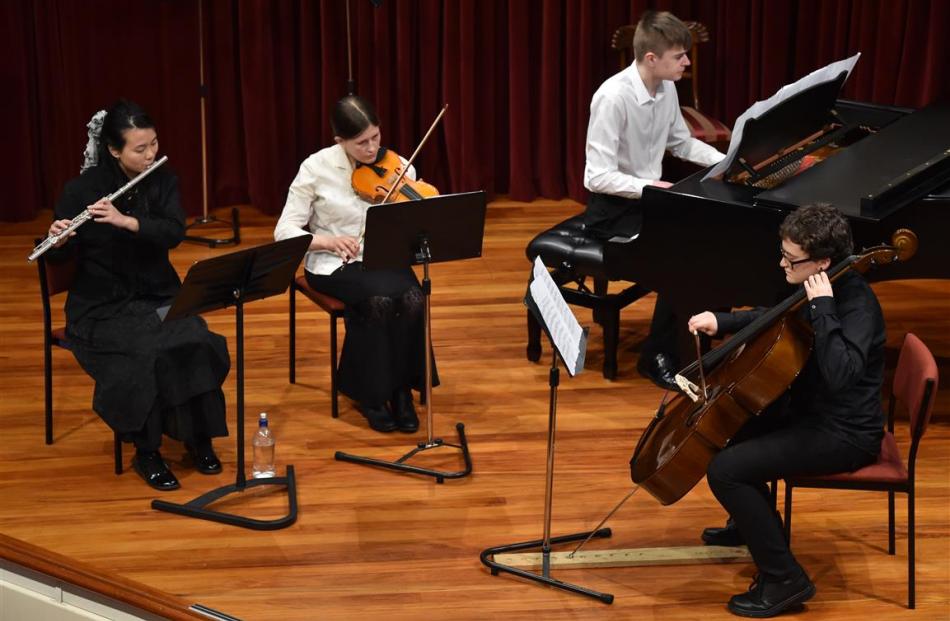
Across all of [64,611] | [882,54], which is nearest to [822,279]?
[64,611]

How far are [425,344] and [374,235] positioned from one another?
56cm

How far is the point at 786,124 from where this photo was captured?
453 centimetres

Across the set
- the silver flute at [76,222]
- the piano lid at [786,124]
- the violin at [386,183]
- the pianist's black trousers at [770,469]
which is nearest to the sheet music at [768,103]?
the piano lid at [786,124]

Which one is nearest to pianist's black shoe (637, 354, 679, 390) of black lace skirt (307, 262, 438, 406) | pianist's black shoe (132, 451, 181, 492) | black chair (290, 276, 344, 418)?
black lace skirt (307, 262, 438, 406)

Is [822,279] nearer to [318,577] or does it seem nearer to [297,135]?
[318,577]

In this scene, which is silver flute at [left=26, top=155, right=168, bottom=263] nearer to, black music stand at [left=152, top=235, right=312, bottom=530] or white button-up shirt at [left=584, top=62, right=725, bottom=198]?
black music stand at [left=152, top=235, right=312, bottom=530]

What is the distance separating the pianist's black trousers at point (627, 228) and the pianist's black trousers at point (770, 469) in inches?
61.0

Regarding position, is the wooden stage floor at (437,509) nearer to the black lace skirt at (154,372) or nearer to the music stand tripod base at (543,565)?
the music stand tripod base at (543,565)

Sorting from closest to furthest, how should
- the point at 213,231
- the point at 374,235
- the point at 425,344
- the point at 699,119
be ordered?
the point at 374,235
the point at 425,344
the point at 699,119
the point at 213,231

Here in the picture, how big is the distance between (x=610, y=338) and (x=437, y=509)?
125cm

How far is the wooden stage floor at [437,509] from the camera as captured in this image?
3629 mm

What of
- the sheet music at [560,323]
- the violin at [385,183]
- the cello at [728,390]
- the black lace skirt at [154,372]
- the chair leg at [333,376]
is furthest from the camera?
the chair leg at [333,376]

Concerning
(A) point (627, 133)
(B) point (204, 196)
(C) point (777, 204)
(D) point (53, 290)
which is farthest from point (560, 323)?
(B) point (204, 196)

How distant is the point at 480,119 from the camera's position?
24.2 feet
